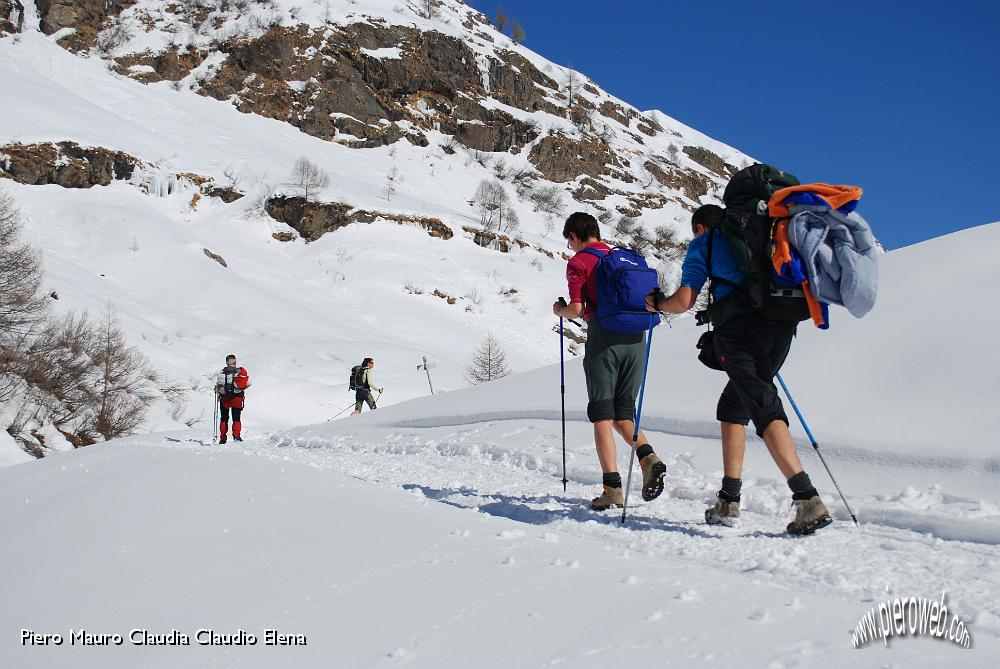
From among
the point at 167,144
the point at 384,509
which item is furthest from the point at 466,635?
the point at 167,144

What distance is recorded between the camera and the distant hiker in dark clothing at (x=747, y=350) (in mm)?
3162

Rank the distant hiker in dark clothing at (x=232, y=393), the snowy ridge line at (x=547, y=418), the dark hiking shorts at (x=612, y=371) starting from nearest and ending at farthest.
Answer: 1. the dark hiking shorts at (x=612, y=371)
2. the snowy ridge line at (x=547, y=418)
3. the distant hiker in dark clothing at (x=232, y=393)

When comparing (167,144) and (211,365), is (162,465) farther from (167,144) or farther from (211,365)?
(167,144)

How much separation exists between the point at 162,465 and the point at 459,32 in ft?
337

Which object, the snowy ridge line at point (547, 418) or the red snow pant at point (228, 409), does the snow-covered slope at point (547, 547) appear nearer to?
the snowy ridge line at point (547, 418)

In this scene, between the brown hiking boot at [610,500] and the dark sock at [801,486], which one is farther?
the brown hiking boot at [610,500]

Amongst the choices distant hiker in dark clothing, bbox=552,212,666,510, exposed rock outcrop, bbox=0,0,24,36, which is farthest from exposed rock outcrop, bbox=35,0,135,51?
distant hiker in dark clothing, bbox=552,212,666,510

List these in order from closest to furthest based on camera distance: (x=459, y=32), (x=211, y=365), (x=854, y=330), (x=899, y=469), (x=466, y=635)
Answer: (x=466, y=635), (x=899, y=469), (x=854, y=330), (x=211, y=365), (x=459, y=32)

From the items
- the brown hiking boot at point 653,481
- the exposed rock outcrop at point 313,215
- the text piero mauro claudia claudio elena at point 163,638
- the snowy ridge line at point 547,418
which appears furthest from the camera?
the exposed rock outcrop at point 313,215

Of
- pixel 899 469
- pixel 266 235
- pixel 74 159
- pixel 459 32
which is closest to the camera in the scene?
pixel 899 469

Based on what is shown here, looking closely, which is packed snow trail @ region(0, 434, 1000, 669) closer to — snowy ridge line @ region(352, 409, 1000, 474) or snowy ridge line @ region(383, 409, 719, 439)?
snowy ridge line @ region(352, 409, 1000, 474)

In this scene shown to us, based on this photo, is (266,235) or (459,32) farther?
(459,32)

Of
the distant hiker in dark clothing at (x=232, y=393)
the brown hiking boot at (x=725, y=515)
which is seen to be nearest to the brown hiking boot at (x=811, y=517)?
the brown hiking boot at (x=725, y=515)

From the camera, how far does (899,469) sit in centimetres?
405
